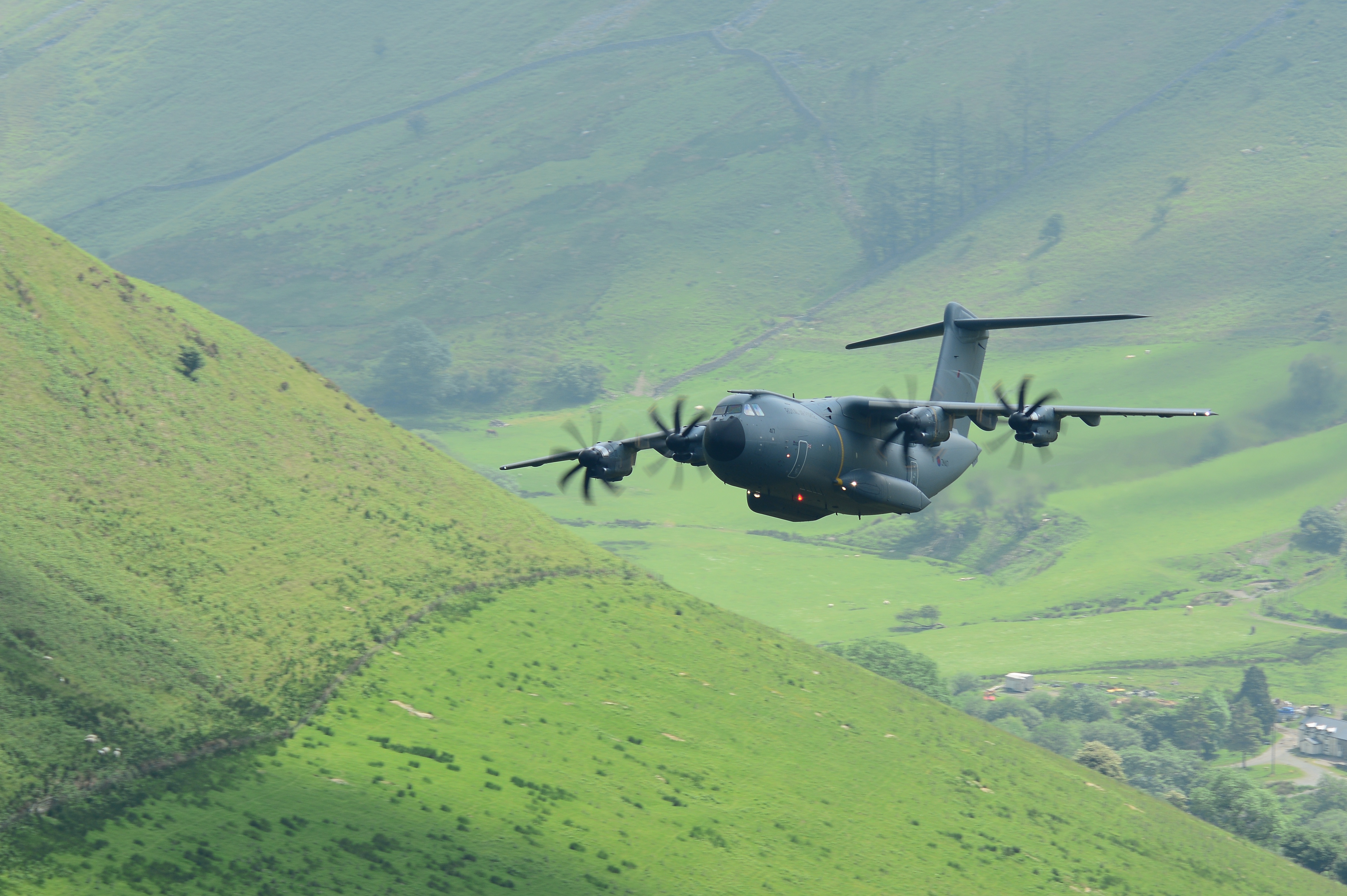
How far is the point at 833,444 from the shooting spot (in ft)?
168

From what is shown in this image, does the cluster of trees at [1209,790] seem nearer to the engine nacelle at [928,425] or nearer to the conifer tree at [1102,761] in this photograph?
the conifer tree at [1102,761]

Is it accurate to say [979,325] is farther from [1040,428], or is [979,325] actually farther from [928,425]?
[1040,428]

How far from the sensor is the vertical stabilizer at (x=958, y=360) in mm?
63469

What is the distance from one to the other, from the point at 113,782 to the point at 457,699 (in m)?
32.3

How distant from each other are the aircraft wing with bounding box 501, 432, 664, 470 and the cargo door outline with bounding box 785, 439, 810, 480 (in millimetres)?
6389

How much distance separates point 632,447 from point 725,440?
906cm

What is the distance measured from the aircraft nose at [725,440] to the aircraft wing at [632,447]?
4.78 metres

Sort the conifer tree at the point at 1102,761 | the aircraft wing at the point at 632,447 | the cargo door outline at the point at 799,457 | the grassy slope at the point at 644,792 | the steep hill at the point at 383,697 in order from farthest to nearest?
the conifer tree at the point at 1102,761 < the steep hill at the point at 383,697 < the grassy slope at the point at 644,792 < the aircraft wing at the point at 632,447 < the cargo door outline at the point at 799,457

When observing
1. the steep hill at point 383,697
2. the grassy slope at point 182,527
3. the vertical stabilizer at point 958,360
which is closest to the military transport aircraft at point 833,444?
the vertical stabilizer at point 958,360

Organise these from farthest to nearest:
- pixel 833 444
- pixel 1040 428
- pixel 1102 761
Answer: pixel 1102 761, pixel 833 444, pixel 1040 428

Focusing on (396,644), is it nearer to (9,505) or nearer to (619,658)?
(619,658)

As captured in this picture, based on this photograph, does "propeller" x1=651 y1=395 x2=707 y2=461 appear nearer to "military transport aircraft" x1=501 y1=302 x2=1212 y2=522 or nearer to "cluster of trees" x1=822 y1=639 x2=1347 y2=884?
"military transport aircraft" x1=501 y1=302 x2=1212 y2=522

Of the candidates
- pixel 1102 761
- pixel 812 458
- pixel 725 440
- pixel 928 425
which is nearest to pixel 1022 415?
pixel 928 425

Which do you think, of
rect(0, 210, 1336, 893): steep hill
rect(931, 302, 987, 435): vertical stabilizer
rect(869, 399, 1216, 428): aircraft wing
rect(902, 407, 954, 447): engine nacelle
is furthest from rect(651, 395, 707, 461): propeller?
rect(0, 210, 1336, 893): steep hill
